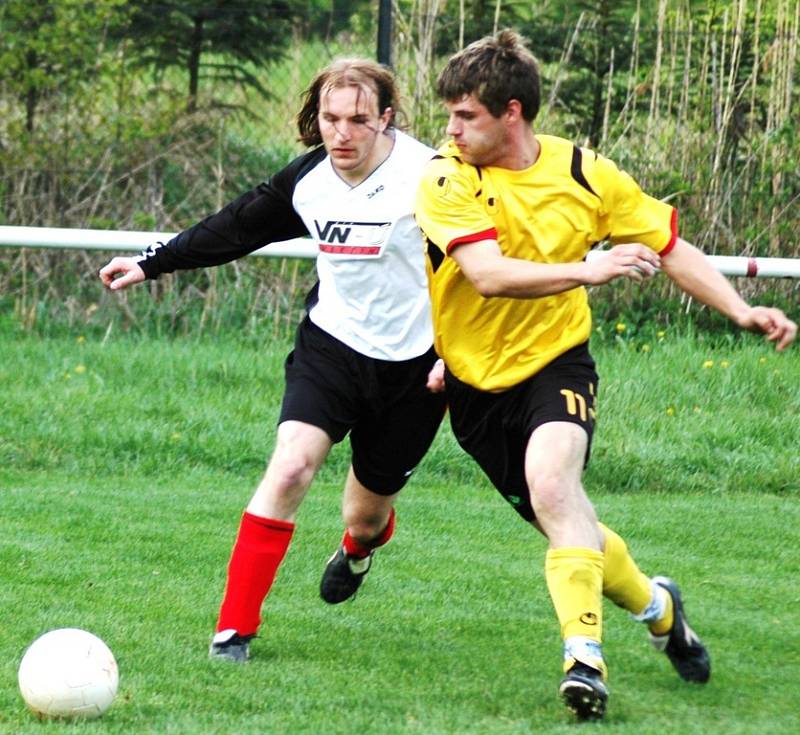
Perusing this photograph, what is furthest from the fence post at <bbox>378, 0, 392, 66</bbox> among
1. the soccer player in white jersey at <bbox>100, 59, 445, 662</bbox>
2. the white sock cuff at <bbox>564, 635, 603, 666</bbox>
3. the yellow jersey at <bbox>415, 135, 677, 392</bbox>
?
the white sock cuff at <bbox>564, 635, 603, 666</bbox>

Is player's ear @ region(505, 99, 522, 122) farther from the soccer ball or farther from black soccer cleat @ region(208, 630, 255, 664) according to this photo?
the soccer ball

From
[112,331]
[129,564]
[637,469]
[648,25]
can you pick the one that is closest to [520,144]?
[129,564]

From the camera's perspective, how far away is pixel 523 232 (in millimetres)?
4480

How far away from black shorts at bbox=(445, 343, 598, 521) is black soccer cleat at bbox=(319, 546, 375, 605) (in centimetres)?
92

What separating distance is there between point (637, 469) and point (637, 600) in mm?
3223

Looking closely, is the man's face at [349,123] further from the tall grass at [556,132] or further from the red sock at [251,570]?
the tall grass at [556,132]

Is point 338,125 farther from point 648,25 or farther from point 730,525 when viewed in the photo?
point 648,25

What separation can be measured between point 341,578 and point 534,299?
156cm

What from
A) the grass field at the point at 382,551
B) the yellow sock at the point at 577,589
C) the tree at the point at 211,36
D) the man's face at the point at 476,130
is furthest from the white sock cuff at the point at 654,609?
the tree at the point at 211,36

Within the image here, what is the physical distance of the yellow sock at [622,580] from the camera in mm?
4500

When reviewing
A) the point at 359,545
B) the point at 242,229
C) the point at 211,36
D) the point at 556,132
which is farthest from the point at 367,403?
the point at 211,36

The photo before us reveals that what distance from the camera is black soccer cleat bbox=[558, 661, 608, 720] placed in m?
4.05

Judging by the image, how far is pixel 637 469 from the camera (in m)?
7.76

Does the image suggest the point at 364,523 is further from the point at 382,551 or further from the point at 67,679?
the point at 67,679
